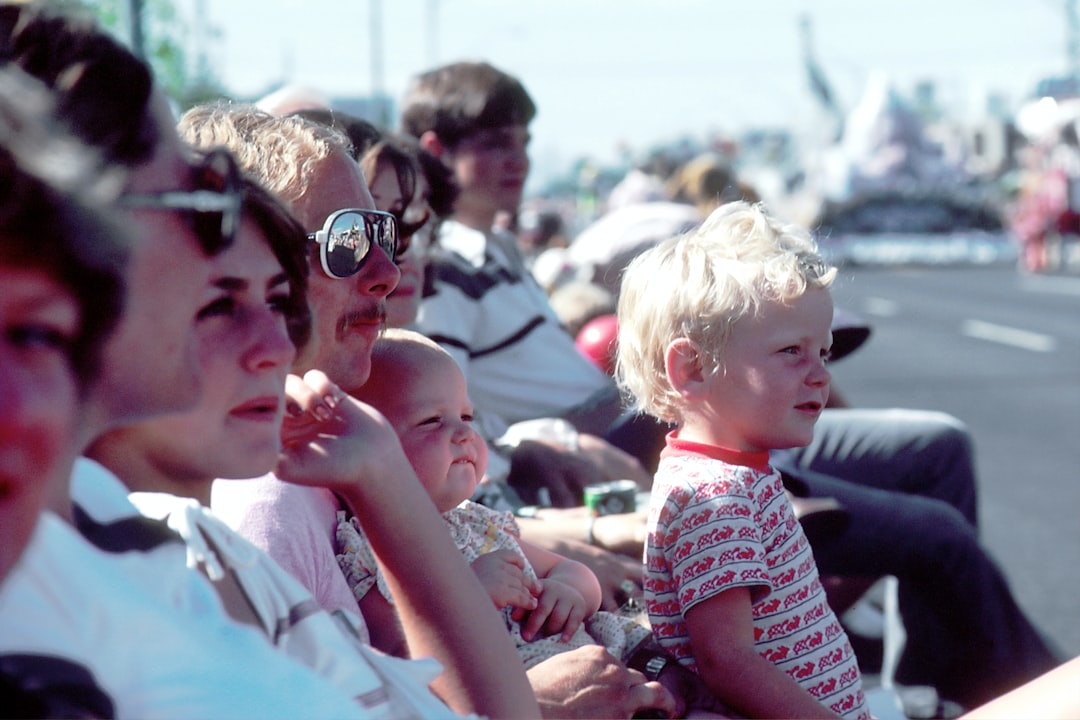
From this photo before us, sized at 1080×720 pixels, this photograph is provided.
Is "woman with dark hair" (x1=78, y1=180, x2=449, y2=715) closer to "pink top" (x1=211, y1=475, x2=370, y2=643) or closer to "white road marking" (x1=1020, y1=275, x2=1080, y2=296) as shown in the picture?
"pink top" (x1=211, y1=475, x2=370, y2=643)

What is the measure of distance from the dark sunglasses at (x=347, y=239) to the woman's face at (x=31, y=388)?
3.50 feet

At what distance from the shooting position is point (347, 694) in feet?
3.83

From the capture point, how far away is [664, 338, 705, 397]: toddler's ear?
6.95ft

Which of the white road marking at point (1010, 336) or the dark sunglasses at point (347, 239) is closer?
the dark sunglasses at point (347, 239)

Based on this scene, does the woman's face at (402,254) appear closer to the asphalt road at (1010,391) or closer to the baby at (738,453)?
the baby at (738,453)

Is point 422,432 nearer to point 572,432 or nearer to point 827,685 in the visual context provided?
point 827,685

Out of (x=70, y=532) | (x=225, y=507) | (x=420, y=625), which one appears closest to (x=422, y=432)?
(x=225, y=507)

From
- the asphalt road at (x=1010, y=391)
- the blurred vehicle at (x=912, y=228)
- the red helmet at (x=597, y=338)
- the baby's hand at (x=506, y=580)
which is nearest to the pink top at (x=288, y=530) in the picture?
the baby's hand at (x=506, y=580)

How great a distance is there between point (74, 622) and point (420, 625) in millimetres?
558

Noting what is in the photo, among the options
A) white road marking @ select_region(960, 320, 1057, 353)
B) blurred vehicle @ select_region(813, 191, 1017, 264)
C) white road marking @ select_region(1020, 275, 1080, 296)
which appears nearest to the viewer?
white road marking @ select_region(960, 320, 1057, 353)

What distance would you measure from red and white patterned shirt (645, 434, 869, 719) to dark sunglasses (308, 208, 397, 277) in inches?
22.1

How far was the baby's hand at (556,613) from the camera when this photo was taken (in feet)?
6.47

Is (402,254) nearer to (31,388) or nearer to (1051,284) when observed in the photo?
(31,388)

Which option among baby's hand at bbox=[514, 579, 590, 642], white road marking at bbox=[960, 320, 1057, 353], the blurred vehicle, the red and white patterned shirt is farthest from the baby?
the blurred vehicle
